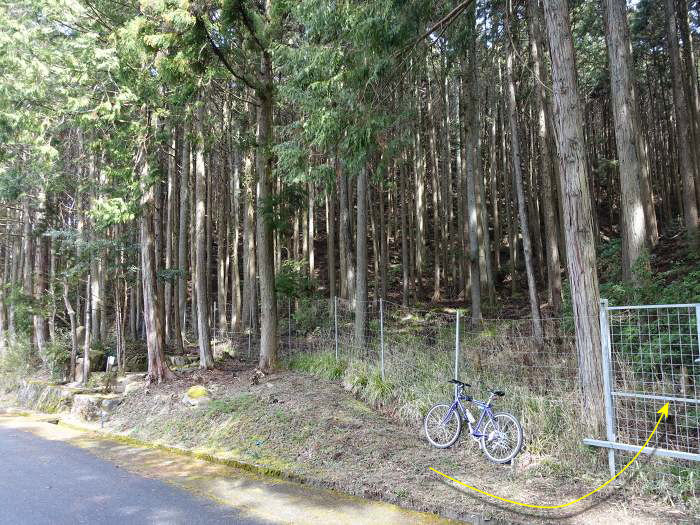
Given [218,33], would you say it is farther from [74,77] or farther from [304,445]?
[304,445]

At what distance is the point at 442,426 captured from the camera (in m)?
7.14

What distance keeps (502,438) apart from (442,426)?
40.8 inches

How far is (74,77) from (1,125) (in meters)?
3.91

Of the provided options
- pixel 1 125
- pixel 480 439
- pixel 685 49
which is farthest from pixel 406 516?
pixel 685 49

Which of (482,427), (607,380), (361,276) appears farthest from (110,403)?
(607,380)

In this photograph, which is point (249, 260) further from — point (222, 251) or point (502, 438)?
point (502, 438)

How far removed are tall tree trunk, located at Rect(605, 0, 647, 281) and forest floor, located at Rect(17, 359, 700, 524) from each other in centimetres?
666

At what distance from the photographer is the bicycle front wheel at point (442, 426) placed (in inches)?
276

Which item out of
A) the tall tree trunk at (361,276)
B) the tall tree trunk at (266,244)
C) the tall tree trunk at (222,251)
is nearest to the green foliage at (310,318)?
the tall tree trunk at (266,244)

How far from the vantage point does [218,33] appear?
453 inches

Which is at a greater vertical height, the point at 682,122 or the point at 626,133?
the point at 682,122

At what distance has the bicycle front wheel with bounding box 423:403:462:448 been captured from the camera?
7.00 m

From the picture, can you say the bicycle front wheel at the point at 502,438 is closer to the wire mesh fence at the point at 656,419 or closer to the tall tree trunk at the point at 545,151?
the wire mesh fence at the point at 656,419

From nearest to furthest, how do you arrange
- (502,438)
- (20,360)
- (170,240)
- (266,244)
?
(502,438)
(266,244)
(20,360)
(170,240)
